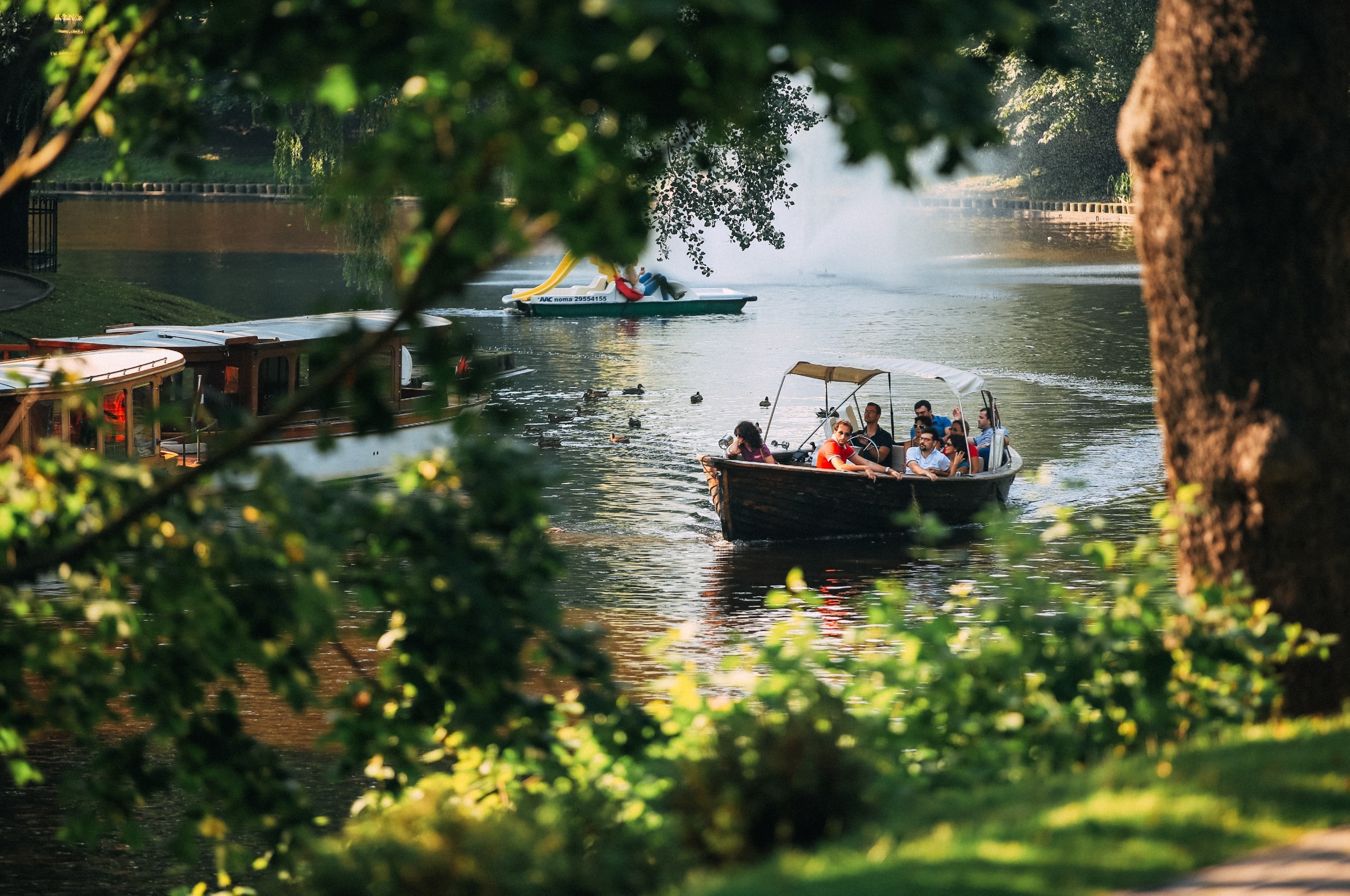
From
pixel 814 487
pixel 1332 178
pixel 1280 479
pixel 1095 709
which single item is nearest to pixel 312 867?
pixel 1095 709

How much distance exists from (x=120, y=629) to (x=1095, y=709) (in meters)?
4.27

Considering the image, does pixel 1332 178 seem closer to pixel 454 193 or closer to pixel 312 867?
pixel 454 193

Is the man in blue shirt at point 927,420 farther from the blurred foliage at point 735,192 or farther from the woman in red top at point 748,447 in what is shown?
the blurred foliage at point 735,192

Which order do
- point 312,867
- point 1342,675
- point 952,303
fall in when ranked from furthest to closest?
point 952,303
point 1342,675
point 312,867

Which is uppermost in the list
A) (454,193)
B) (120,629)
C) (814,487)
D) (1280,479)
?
(454,193)

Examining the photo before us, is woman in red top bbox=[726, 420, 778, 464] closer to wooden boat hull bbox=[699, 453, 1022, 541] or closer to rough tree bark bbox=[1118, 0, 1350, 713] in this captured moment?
wooden boat hull bbox=[699, 453, 1022, 541]

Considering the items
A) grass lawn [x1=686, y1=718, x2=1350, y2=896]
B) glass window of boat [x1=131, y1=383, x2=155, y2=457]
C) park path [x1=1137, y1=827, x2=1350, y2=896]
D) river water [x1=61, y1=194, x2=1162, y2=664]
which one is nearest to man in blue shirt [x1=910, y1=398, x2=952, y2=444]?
river water [x1=61, y1=194, x2=1162, y2=664]

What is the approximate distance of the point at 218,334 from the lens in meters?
27.4

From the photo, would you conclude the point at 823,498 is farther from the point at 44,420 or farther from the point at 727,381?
the point at 727,381

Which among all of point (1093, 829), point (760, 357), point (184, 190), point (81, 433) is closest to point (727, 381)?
point (760, 357)

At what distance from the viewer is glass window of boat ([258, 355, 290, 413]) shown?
1101 inches

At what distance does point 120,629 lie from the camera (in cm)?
607

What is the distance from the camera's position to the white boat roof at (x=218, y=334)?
1023 inches

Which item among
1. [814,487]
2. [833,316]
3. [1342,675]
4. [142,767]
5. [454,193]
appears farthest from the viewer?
[833,316]
